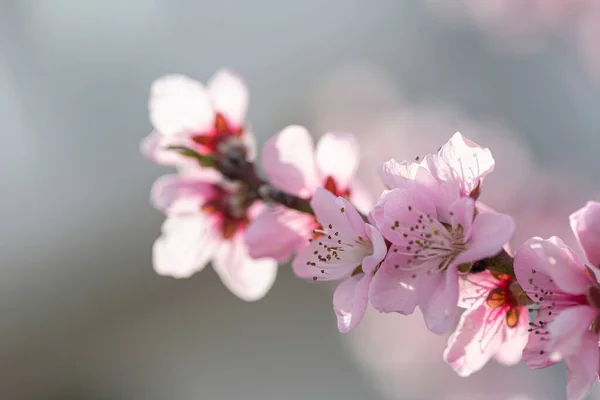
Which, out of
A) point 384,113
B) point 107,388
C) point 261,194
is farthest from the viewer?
point 107,388

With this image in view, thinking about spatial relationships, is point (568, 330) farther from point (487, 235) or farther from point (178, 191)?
point (178, 191)


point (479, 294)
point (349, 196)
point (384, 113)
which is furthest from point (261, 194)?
point (384, 113)

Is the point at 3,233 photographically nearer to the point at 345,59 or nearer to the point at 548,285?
the point at 345,59

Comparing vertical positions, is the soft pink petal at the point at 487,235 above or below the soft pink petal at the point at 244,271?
above

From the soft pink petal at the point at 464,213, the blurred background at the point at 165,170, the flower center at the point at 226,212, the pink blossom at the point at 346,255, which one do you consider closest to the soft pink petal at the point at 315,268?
the pink blossom at the point at 346,255

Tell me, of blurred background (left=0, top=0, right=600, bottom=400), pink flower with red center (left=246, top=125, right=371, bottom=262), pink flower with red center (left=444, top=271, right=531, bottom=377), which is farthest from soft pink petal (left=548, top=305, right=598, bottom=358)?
blurred background (left=0, top=0, right=600, bottom=400)

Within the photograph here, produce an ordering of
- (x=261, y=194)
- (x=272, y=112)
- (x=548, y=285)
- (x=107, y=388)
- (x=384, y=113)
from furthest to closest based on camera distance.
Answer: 1. (x=272, y=112)
2. (x=107, y=388)
3. (x=384, y=113)
4. (x=261, y=194)
5. (x=548, y=285)

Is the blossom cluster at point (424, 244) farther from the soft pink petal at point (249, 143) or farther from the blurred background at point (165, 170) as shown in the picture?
the blurred background at point (165, 170)
